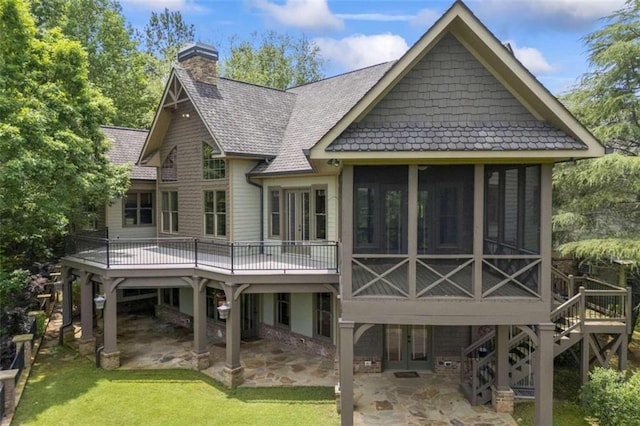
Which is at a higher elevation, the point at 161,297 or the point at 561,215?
the point at 561,215

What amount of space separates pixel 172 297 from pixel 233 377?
8.08 m

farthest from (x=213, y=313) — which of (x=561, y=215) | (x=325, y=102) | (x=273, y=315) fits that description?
(x=561, y=215)

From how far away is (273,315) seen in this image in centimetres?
1602

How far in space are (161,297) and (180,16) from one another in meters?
36.8

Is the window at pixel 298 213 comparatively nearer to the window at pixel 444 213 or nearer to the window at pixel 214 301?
the window at pixel 214 301

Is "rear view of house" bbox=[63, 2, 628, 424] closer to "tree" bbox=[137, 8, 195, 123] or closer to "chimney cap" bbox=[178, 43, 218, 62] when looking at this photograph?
"chimney cap" bbox=[178, 43, 218, 62]

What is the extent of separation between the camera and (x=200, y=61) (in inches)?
645

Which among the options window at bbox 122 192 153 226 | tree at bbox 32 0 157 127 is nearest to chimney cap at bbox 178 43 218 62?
window at bbox 122 192 153 226

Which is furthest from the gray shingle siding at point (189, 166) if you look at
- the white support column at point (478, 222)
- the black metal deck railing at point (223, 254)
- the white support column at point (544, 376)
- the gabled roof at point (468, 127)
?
the white support column at point (544, 376)

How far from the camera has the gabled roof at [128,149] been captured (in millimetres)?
19234

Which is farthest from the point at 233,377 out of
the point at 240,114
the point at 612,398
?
the point at 240,114

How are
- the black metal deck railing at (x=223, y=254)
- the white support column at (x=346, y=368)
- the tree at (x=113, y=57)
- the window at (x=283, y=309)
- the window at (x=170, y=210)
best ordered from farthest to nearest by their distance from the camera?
the tree at (x=113, y=57) < the window at (x=170, y=210) < the window at (x=283, y=309) < the black metal deck railing at (x=223, y=254) < the white support column at (x=346, y=368)

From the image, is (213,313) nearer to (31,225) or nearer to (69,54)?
(31,225)

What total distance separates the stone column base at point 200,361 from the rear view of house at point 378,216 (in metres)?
0.07
